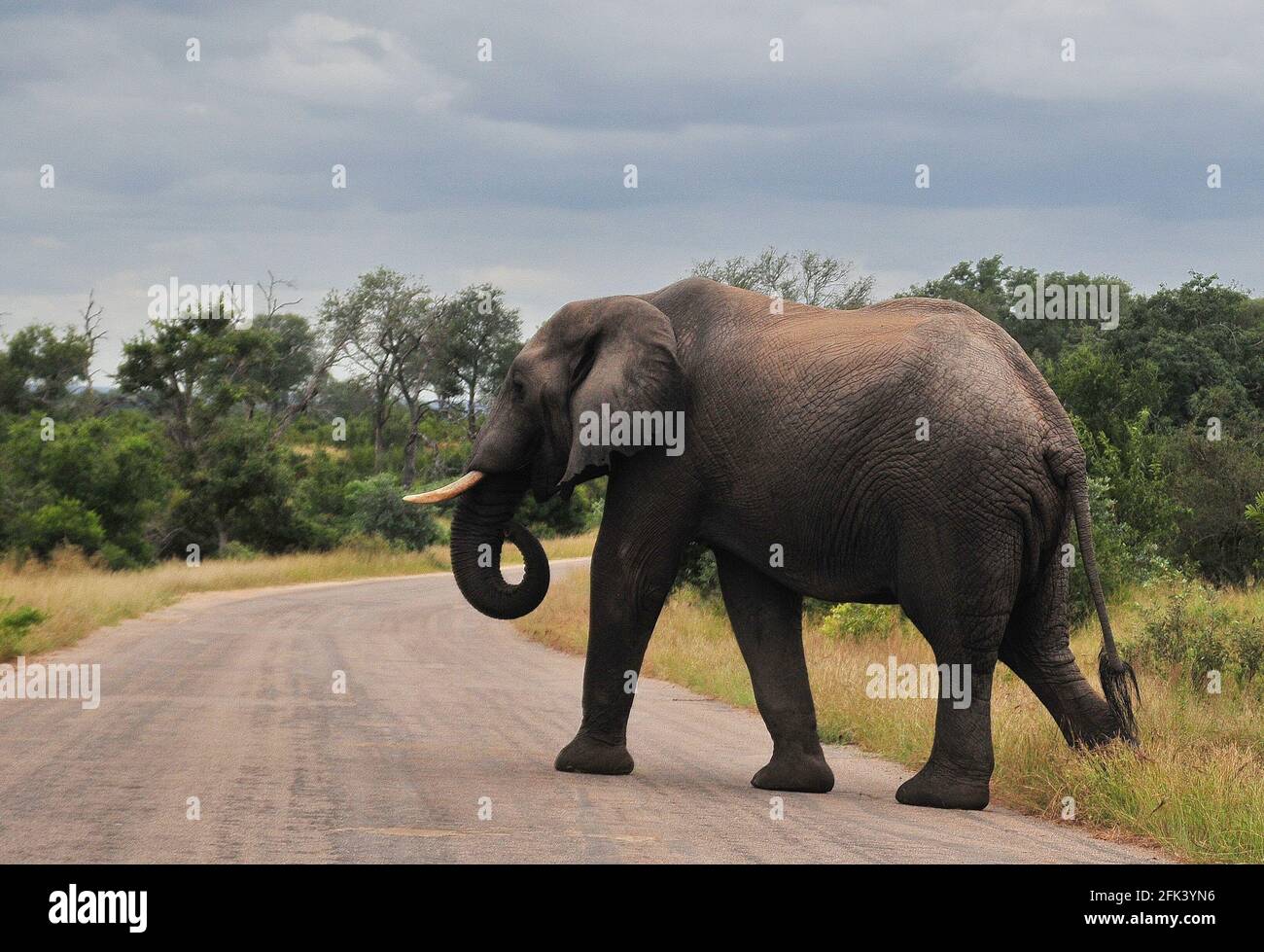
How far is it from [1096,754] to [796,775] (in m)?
1.87

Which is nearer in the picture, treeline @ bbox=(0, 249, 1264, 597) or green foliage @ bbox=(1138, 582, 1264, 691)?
green foliage @ bbox=(1138, 582, 1264, 691)

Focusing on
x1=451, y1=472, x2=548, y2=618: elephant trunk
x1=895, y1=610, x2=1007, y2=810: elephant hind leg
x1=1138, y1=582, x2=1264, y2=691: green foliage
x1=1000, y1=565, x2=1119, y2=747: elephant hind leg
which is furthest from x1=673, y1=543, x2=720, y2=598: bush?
x1=895, y1=610, x2=1007, y2=810: elephant hind leg

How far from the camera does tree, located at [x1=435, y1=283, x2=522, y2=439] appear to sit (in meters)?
67.1

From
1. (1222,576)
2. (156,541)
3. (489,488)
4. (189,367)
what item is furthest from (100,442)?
(489,488)

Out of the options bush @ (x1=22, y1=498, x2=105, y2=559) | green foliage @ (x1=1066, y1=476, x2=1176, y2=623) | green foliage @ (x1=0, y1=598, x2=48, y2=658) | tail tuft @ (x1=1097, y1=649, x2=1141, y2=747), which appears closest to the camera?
tail tuft @ (x1=1097, y1=649, x2=1141, y2=747)

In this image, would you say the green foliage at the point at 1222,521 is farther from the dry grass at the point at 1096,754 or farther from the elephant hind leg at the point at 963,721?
the elephant hind leg at the point at 963,721

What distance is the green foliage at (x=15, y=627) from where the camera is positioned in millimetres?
18469

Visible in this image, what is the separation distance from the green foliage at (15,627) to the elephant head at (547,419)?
29.2 feet

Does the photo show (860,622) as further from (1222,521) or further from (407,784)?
(407,784)

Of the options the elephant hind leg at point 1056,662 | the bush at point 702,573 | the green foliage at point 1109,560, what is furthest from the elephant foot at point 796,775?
the bush at point 702,573

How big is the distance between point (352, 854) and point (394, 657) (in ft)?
44.8

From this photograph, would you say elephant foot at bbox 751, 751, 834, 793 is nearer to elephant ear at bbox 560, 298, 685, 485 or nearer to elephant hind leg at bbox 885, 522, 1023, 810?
elephant hind leg at bbox 885, 522, 1023, 810

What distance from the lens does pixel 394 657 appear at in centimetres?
2062

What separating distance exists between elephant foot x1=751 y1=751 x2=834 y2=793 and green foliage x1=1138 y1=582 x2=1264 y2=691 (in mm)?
5124
